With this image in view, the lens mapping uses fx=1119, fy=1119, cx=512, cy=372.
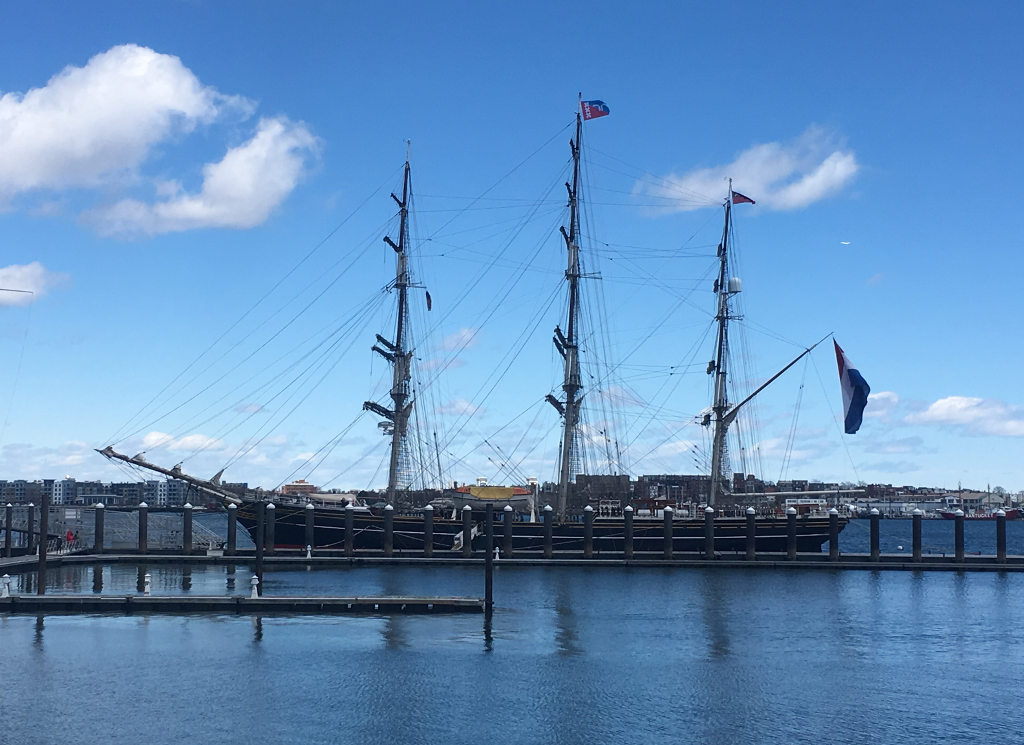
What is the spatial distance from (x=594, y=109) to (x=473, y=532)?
1266 inches

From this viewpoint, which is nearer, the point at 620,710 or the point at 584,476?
the point at 620,710

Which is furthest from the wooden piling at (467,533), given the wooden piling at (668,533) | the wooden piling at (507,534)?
the wooden piling at (668,533)

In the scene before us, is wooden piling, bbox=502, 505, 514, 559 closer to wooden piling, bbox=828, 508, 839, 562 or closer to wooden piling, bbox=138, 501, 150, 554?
wooden piling, bbox=828, 508, 839, 562

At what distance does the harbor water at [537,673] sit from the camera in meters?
32.0

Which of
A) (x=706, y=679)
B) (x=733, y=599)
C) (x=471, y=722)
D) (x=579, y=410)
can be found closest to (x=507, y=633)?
(x=706, y=679)

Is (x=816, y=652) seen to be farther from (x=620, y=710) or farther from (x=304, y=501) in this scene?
(x=304, y=501)

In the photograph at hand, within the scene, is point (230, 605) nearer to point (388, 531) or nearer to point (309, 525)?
point (388, 531)

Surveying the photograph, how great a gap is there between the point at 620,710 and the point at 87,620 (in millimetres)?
24376

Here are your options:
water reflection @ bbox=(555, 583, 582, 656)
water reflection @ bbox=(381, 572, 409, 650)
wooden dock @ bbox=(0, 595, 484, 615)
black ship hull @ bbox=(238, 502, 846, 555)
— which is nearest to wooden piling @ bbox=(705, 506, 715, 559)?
black ship hull @ bbox=(238, 502, 846, 555)

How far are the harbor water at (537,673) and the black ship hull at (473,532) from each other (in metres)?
22.4

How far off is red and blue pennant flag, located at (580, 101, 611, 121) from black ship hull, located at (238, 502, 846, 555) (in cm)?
2976

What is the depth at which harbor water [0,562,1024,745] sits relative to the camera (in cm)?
3203

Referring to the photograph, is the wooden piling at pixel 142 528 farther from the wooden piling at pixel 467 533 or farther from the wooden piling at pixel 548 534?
the wooden piling at pixel 548 534

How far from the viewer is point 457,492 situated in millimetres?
90688
